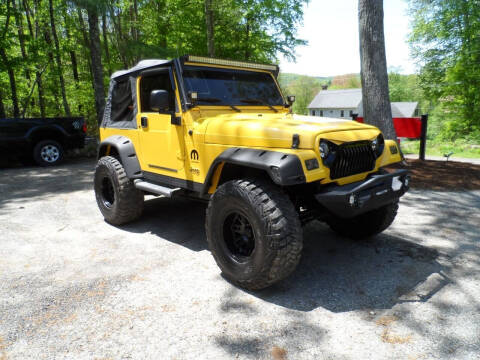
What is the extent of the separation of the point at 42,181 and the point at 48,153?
2497 mm

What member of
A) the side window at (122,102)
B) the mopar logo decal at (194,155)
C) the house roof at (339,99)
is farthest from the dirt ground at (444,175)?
the house roof at (339,99)

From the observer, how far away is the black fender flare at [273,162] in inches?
106

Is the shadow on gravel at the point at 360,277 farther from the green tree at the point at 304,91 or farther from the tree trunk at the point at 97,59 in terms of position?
the green tree at the point at 304,91

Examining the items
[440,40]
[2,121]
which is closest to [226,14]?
[2,121]

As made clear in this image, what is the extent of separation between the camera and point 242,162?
2.98 meters

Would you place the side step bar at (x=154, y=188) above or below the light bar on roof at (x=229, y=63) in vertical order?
below

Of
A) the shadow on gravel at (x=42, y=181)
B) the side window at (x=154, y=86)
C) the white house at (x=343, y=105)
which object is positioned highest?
the white house at (x=343, y=105)

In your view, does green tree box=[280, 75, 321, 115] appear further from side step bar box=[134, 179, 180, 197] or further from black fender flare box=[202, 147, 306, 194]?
black fender flare box=[202, 147, 306, 194]

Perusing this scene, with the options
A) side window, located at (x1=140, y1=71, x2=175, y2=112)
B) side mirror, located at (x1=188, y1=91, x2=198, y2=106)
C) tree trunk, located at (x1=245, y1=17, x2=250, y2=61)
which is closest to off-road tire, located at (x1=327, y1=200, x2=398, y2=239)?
side mirror, located at (x1=188, y1=91, x2=198, y2=106)

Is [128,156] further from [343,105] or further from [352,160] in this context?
[343,105]

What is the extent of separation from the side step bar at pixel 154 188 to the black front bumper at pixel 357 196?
183cm

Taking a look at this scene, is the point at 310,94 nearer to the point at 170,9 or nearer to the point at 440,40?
the point at 440,40

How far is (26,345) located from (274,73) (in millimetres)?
3971

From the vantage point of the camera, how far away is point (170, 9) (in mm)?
16172
